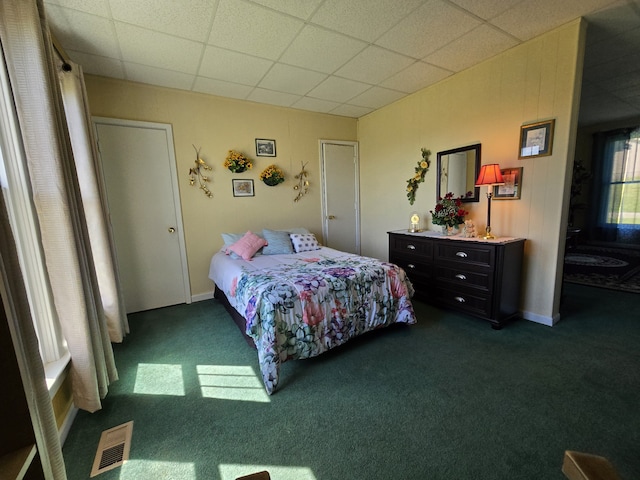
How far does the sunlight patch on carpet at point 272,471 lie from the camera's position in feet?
4.33

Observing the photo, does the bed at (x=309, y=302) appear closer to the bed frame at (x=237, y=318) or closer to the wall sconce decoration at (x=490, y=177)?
the bed frame at (x=237, y=318)

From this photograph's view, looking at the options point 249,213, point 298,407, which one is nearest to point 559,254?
point 298,407

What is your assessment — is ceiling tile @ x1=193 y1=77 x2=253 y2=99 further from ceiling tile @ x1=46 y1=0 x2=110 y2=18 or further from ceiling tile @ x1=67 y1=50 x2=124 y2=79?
ceiling tile @ x1=46 y1=0 x2=110 y2=18

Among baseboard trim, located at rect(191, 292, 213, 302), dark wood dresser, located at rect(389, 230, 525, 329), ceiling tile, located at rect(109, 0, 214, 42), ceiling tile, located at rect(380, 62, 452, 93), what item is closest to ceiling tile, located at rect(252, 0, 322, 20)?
ceiling tile, located at rect(109, 0, 214, 42)

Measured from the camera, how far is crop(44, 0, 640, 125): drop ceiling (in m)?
2.02

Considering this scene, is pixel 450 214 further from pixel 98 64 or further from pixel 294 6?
pixel 98 64

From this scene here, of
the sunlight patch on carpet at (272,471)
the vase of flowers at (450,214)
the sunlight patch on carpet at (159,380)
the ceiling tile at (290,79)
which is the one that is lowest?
the sunlight patch on carpet at (272,471)

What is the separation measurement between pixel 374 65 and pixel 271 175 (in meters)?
1.88

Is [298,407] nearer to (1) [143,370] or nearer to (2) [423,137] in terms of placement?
(1) [143,370]

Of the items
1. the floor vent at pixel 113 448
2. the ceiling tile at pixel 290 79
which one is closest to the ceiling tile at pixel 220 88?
the ceiling tile at pixel 290 79

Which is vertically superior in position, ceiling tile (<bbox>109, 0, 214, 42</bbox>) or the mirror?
ceiling tile (<bbox>109, 0, 214, 42</bbox>)

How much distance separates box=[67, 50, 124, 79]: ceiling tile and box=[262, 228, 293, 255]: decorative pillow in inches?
90.5

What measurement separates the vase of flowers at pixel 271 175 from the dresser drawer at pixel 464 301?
8.43 feet

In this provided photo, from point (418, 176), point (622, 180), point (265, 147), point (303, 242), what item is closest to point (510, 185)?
point (418, 176)
